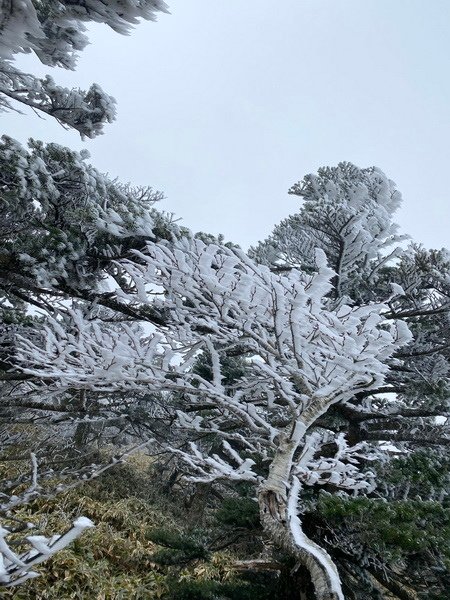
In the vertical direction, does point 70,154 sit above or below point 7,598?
above

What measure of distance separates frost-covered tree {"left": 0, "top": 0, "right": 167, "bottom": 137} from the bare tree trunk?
354 centimetres

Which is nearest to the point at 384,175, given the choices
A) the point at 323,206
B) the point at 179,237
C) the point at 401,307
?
the point at 323,206

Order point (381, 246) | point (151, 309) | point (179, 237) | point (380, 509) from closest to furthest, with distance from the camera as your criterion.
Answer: point (380, 509), point (179, 237), point (151, 309), point (381, 246)

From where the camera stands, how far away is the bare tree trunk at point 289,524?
7.30 feet

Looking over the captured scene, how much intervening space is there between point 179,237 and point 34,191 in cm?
184

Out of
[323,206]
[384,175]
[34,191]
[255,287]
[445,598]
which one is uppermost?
[384,175]

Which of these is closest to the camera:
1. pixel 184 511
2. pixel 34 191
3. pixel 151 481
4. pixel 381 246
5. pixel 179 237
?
pixel 34 191

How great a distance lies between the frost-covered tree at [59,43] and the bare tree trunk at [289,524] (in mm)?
3538

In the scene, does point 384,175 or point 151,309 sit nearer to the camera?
point 151,309

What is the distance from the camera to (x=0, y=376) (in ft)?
16.5

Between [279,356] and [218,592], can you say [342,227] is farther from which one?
[218,592]

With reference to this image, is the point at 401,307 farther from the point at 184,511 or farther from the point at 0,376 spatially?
the point at 184,511

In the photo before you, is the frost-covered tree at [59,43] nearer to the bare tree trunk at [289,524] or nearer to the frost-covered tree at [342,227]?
the frost-covered tree at [342,227]

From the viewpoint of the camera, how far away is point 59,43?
154 inches
